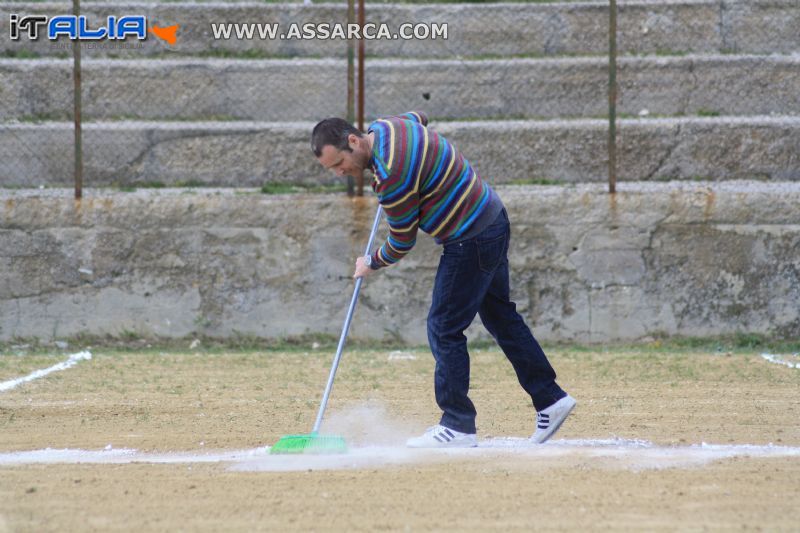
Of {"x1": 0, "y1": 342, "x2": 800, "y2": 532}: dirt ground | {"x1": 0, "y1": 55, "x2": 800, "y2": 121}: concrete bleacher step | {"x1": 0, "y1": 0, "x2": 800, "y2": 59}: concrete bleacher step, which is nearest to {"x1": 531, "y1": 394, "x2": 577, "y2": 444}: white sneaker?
{"x1": 0, "y1": 342, "x2": 800, "y2": 532}: dirt ground

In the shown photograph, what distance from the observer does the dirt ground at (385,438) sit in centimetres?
414

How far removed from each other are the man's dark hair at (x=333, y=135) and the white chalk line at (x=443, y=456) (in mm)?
1463

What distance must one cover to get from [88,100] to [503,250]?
22.5 feet

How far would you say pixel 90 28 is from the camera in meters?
11.6

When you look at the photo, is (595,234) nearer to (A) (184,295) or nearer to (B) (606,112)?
(B) (606,112)

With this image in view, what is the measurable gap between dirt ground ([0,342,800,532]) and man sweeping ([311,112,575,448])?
1.18ft

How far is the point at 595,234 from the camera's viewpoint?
29.9ft

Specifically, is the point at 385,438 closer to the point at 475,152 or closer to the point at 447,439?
the point at 447,439

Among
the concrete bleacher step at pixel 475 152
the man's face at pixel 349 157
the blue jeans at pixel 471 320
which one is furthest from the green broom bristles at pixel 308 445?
the concrete bleacher step at pixel 475 152

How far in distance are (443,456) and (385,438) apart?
0.64 m

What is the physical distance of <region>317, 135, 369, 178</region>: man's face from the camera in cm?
499

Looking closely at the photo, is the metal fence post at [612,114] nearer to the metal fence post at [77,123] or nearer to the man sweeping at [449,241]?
the man sweeping at [449,241]

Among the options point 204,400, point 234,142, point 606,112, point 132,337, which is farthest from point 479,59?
point 204,400

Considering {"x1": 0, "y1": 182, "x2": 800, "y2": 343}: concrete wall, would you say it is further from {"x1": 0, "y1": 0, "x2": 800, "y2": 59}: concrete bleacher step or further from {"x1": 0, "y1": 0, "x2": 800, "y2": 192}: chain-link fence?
{"x1": 0, "y1": 0, "x2": 800, "y2": 59}: concrete bleacher step
